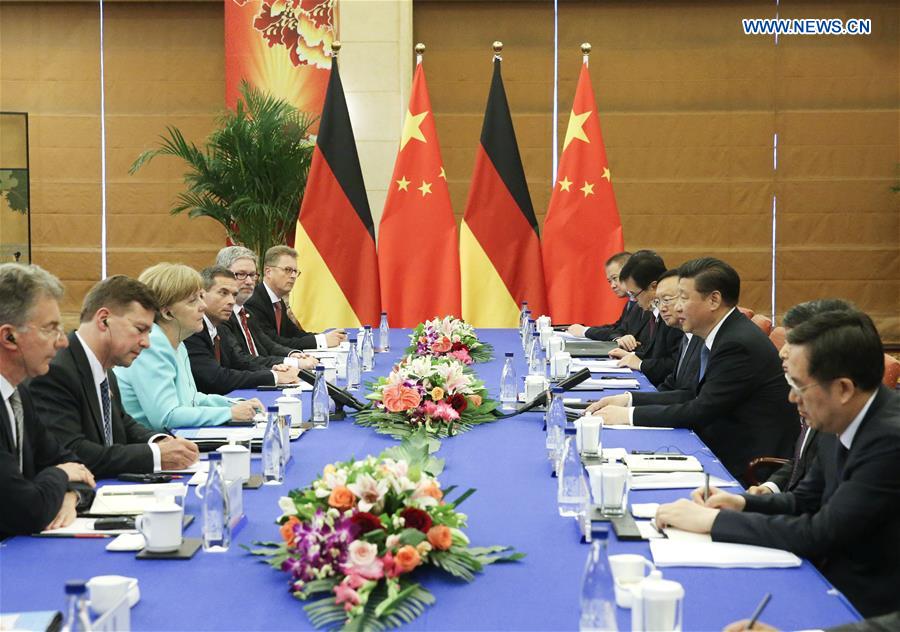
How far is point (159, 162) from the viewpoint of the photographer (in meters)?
10.2

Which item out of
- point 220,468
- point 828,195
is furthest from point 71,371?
point 828,195

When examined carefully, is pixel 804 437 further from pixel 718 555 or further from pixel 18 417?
pixel 18 417

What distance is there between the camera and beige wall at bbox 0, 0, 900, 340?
392 inches

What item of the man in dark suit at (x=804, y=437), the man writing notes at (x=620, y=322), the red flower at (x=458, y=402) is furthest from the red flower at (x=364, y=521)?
the man writing notes at (x=620, y=322)

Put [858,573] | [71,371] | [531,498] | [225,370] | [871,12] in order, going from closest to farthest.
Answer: [858,573], [531,498], [71,371], [225,370], [871,12]

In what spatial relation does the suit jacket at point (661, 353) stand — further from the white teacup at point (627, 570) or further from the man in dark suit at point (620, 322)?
the white teacup at point (627, 570)

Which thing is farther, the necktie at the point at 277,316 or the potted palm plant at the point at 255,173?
the potted palm plant at the point at 255,173

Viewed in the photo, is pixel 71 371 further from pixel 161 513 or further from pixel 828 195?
pixel 828 195

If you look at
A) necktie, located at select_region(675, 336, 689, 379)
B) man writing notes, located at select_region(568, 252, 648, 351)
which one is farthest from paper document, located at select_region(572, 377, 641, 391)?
man writing notes, located at select_region(568, 252, 648, 351)

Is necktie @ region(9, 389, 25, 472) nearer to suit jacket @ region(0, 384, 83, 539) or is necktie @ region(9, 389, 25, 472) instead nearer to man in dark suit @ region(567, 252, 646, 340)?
suit jacket @ region(0, 384, 83, 539)

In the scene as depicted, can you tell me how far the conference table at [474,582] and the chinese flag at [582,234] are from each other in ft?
18.3

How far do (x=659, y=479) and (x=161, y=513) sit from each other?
4.39 feet

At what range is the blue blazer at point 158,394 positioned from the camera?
372 cm

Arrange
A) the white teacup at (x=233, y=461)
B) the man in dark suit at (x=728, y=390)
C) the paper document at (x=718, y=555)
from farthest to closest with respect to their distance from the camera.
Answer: the man in dark suit at (x=728, y=390) < the white teacup at (x=233, y=461) < the paper document at (x=718, y=555)
